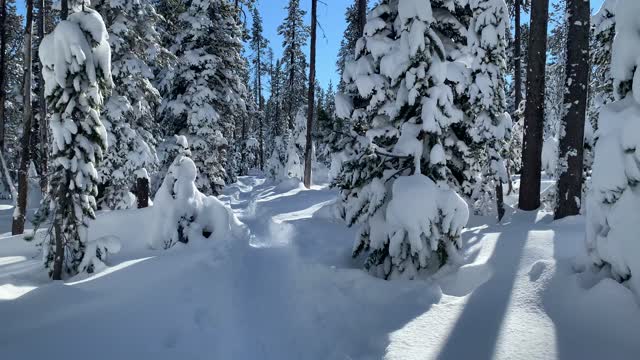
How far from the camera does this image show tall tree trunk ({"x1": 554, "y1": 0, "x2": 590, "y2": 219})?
877cm

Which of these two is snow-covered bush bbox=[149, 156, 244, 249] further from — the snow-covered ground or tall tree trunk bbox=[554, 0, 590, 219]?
Result: tall tree trunk bbox=[554, 0, 590, 219]

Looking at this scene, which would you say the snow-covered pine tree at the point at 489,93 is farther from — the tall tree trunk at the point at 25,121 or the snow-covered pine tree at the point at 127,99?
the tall tree trunk at the point at 25,121

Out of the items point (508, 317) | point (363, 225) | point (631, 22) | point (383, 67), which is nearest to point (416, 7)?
point (383, 67)

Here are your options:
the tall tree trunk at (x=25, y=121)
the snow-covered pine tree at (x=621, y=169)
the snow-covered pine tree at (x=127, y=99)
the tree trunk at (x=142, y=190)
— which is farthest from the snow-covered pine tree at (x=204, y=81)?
the snow-covered pine tree at (x=621, y=169)

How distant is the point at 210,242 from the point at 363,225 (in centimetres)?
445

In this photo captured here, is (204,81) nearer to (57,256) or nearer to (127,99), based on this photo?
(127,99)

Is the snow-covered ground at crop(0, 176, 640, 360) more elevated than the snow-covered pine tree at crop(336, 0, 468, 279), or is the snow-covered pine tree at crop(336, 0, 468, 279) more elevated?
the snow-covered pine tree at crop(336, 0, 468, 279)

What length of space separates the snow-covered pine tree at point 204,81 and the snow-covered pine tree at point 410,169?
12.7m

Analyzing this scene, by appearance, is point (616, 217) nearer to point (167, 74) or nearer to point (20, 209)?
point (20, 209)

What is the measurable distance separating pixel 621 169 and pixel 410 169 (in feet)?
11.1

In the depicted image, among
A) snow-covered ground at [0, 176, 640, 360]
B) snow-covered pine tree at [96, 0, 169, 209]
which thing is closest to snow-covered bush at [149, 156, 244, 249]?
snow-covered ground at [0, 176, 640, 360]

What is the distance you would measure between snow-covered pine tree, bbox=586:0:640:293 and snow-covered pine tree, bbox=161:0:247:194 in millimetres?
16604

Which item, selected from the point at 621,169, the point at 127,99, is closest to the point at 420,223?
the point at 621,169

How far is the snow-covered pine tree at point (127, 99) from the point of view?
1386 centimetres
